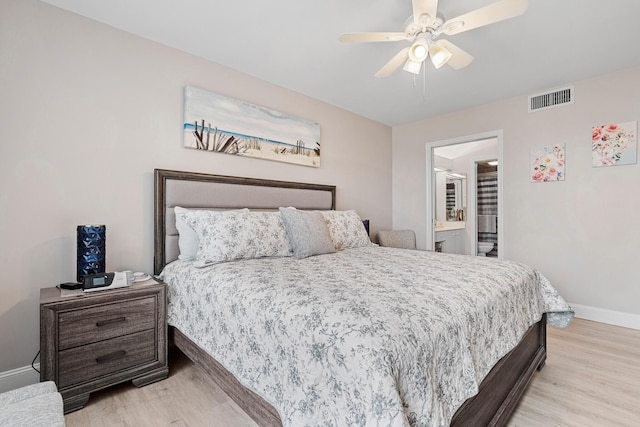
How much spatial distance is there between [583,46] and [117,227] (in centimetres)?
408

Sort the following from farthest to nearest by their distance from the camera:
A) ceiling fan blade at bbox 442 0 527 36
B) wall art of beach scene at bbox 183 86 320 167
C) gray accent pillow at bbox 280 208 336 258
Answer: wall art of beach scene at bbox 183 86 320 167 → gray accent pillow at bbox 280 208 336 258 → ceiling fan blade at bbox 442 0 527 36

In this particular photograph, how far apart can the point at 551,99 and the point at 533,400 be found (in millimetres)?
3138

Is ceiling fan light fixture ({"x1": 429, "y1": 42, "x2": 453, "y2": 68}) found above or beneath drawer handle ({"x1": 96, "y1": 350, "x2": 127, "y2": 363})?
above

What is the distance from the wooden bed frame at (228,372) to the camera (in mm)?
1323

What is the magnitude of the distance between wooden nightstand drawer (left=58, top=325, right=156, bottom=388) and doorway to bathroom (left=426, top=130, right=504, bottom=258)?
4.26 meters

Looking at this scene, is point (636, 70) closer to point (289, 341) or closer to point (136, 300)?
point (289, 341)

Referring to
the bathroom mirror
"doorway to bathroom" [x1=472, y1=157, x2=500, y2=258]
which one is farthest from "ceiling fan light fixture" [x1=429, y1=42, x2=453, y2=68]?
"doorway to bathroom" [x1=472, y1=157, x2=500, y2=258]

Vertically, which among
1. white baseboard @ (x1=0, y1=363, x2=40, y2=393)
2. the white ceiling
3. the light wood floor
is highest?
the white ceiling

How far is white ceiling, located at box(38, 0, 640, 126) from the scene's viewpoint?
200cm

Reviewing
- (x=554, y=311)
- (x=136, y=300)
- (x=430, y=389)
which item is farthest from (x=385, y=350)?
(x=554, y=311)

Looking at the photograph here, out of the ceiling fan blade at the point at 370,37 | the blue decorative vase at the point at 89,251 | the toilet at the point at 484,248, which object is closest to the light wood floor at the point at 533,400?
the blue decorative vase at the point at 89,251

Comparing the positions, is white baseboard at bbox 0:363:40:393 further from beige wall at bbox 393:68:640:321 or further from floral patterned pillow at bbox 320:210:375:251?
beige wall at bbox 393:68:640:321

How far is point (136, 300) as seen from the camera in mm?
1871

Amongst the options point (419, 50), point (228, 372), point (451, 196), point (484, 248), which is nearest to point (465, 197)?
point (451, 196)
